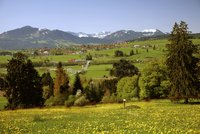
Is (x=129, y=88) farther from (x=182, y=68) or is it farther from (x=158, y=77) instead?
(x=182, y=68)

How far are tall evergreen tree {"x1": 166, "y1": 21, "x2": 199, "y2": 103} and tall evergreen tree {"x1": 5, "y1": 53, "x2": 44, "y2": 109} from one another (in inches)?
1133

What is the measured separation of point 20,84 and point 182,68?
3221 centimetres

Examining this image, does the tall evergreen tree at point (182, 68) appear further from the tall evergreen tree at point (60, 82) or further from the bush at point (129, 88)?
the bush at point (129, 88)

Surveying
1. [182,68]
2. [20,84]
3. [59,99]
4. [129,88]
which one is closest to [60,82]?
[59,99]

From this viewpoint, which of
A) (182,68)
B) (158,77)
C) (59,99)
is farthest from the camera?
(59,99)

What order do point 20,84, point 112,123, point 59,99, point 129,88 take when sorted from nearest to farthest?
point 112,123 < point 20,84 < point 59,99 < point 129,88

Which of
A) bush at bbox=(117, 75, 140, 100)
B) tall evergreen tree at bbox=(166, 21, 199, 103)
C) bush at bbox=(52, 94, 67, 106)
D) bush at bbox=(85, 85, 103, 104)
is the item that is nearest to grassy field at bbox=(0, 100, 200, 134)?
tall evergreen tree at bbox=(166, 21, 199, 103)

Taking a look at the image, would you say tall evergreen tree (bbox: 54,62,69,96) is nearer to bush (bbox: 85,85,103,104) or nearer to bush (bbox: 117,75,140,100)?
bush (bbox: 85,85,103,104)

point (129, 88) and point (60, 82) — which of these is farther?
point (129, 88)

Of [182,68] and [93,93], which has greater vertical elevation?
[182,68]

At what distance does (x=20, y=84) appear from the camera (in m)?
73.0

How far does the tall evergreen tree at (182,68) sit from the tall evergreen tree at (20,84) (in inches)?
1133

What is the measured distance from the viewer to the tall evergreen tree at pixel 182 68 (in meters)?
61.2

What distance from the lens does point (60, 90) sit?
12094 centimetres
